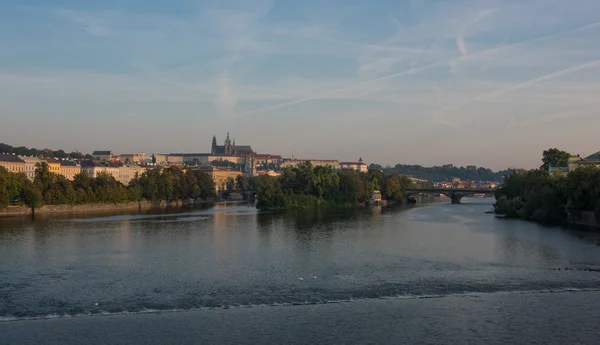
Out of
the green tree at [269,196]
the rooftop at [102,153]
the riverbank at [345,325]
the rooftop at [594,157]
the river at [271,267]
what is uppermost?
the rooftop at [102,153]

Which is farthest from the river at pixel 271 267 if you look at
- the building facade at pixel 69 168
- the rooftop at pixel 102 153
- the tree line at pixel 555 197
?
the rooftop at pixel 102 153

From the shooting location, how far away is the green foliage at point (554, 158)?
6353cm

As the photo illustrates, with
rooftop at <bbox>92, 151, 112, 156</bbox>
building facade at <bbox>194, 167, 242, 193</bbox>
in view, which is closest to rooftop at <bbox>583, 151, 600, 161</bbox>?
building facade at <bbox>194, 167, 242, 193</bbox>

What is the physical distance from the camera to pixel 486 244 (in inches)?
1222

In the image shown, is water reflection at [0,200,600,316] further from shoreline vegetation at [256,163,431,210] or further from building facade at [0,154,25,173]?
building facade at [0,154,25,173]

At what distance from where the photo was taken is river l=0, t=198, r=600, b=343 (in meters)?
18.0

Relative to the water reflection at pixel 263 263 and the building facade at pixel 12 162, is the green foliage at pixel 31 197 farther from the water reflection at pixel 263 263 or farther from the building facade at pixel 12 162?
the building facade at pixel 12 162

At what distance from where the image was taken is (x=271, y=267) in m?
23.5

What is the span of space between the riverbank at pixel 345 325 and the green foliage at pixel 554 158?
48790 millimetres

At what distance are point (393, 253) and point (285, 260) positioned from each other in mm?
4984

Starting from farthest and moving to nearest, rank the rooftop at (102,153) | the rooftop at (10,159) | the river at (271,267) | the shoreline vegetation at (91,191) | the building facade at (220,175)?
the rooftop at (102,153)
the building facade at (220,175)
the rooftop at (10,159)
the shoreline vegetation at (91,191)
the river at (271,267)

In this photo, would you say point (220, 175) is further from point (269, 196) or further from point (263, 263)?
point (263, 263)

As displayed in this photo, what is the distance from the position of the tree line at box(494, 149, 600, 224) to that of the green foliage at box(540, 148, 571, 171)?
838cm

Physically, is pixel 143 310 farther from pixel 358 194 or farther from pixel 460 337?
pixel 358 194
